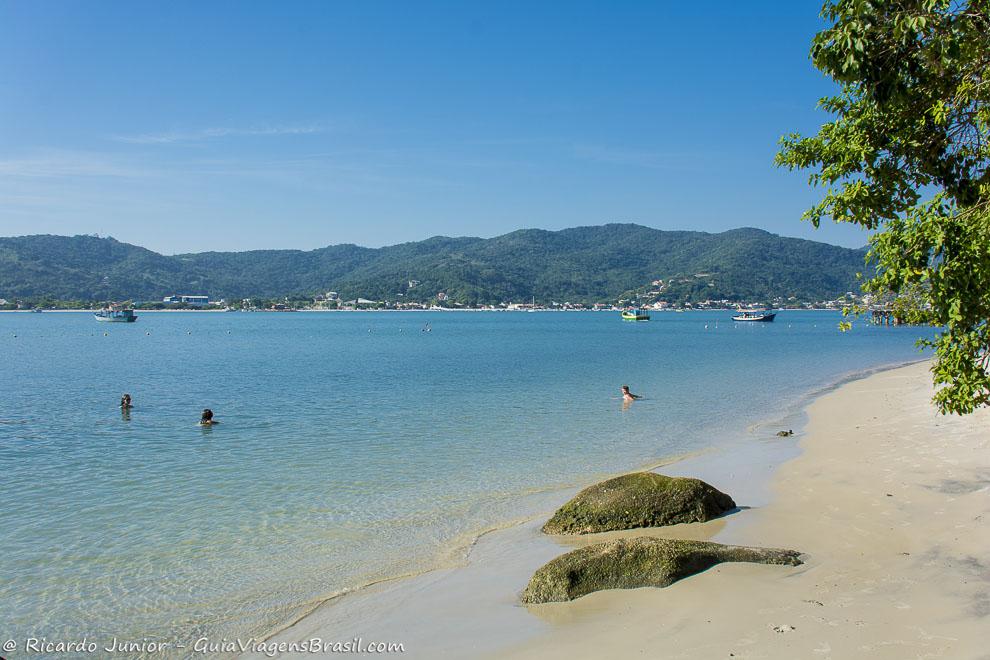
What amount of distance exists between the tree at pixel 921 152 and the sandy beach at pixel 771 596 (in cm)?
228

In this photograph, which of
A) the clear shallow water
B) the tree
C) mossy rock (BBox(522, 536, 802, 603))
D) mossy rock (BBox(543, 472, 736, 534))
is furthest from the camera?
mossy rock (BBox(543, 472, 736, 534))

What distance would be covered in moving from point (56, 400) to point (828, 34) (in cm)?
3362

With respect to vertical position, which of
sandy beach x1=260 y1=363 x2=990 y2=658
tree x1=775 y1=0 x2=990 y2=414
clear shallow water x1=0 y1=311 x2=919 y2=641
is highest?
tree x1=775 y1=0 x2=990 y2=414

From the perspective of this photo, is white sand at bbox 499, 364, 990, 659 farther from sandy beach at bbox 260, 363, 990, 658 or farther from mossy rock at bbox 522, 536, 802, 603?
mossy rock at bbox 522, 536, 802, 603

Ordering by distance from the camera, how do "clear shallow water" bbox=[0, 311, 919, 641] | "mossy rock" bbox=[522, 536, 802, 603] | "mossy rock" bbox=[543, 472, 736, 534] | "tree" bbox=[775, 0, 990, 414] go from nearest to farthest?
"tree" bbox=[775, 0, 990, 414] → "mossy rock" bbox=[522, 536, 802, 603] → "clear shallow water" bbox=[0, 311, 919, 641] → "mossy rock" bbox=[543, 472, 736, 534]

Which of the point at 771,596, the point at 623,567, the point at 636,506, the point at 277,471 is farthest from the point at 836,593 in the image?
the point at 277,471

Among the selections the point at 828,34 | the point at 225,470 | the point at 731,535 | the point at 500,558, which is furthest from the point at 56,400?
the point at 828,34

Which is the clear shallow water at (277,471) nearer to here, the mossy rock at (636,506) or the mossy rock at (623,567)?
the mossy rock at (636,506)

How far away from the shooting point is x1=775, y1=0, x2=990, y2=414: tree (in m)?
6.32

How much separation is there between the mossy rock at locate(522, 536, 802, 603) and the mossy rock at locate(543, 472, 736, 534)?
7.36ft

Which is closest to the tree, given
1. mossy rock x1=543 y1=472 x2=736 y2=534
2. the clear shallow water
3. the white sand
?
the white sand

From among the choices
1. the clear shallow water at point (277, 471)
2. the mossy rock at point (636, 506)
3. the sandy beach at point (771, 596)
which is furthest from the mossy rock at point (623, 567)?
the clear shallow water at point (277, 471)

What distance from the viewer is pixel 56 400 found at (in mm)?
30625

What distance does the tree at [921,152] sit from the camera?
6.32 m
